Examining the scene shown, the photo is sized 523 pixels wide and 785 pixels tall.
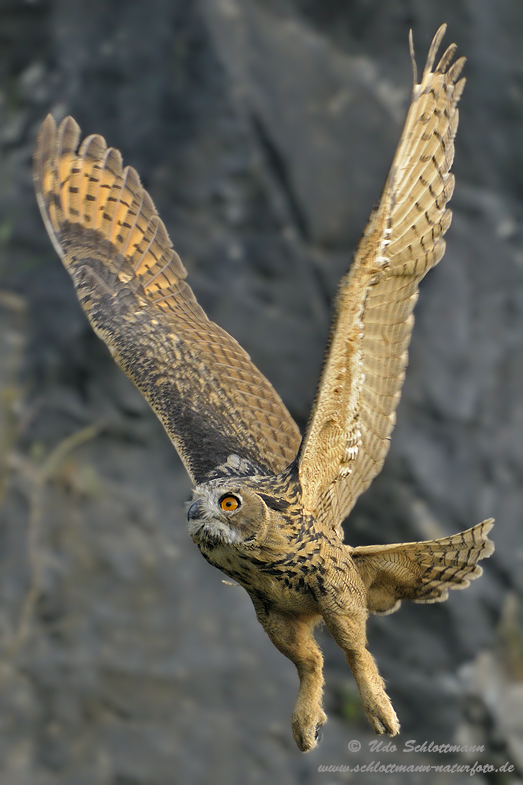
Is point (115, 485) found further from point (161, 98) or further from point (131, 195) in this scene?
point (131, 195)

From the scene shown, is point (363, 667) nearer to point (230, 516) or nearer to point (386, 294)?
point (230, 516)

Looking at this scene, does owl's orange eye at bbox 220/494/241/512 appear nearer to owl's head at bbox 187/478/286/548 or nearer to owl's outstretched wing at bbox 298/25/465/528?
owl's head at bbox 187/478/286/548

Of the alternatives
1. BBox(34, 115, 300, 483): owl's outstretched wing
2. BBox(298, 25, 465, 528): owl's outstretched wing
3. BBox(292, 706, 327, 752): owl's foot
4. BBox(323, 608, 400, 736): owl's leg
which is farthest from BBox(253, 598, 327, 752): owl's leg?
BBox(34, 115, 300, 483): owl's outstretched wing

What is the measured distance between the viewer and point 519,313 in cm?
719

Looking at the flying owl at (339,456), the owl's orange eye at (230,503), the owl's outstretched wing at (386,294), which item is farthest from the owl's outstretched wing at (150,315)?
the owl's orange eye at (230,503)

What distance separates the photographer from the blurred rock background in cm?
692

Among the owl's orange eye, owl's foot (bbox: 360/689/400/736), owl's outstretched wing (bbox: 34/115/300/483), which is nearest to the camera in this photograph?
the owl's orange eye

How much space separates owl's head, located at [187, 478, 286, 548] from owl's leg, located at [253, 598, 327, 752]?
0.38 meters

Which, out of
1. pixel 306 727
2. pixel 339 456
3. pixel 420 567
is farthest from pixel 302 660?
pixel 339 456

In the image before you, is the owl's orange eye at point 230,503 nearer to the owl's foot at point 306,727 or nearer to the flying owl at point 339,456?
the flying owl at point 339,456

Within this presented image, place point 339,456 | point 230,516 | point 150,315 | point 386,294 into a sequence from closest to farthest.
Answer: point 230,516 → point 386,294 → point 339,456 → point 150,315

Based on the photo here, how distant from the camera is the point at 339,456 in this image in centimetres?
244

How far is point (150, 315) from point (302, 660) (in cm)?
153

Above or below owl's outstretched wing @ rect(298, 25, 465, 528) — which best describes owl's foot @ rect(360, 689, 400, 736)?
below
